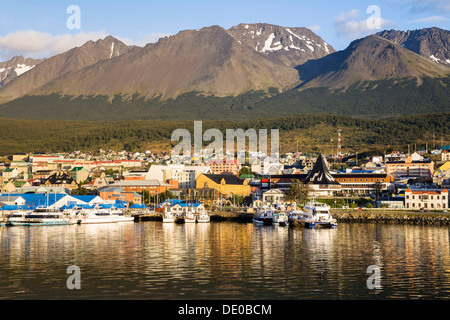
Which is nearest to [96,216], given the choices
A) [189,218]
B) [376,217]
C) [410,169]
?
[189,218]

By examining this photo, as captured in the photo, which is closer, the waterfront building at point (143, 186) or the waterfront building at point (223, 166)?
the waterfront building at point (143, 186)

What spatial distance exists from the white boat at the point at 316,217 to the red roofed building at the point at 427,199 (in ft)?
60.5

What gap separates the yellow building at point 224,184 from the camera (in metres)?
103

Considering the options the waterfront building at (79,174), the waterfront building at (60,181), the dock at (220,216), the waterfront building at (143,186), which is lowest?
the dock at (220,216)

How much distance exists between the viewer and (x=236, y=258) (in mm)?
34250

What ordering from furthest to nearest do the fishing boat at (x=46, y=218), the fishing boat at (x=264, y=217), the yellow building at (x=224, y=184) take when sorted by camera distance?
the yellow building at (x=224, y=184) → the fishing boat at (x=264, y=217) → the fishing boat at (x=46, y=218)

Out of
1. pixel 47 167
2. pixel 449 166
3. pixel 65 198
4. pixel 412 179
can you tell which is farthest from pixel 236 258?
pixel 47 167

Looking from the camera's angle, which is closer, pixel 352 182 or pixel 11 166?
pixel 352 182

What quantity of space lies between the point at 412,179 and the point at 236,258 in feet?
239

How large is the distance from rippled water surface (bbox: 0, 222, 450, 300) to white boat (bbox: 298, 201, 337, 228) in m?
10.2

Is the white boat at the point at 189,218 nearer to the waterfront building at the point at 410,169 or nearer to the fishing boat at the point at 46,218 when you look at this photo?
the fishing boat at the point at 46,218

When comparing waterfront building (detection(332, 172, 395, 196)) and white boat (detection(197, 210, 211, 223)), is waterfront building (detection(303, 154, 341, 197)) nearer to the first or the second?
waterfront building (detection(332, 172, 395, 196))

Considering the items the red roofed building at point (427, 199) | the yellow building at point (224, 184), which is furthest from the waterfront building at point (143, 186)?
the red roofed building at point (427, 199)
